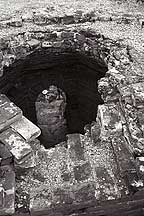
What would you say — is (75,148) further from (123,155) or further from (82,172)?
(123,155)

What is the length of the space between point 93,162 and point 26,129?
2.68 feet

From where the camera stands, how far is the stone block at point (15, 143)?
120 inches

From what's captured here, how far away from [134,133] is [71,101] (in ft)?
9.35

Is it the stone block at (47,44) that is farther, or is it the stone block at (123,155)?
the stone block at (47,44)

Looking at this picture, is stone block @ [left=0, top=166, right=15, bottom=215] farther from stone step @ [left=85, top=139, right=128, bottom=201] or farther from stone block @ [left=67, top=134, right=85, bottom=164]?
stone step @ [left=85, top=139, right=128, bottom=201]

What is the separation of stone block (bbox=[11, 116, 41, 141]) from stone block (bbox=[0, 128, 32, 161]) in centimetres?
4

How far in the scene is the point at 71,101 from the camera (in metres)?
5.84

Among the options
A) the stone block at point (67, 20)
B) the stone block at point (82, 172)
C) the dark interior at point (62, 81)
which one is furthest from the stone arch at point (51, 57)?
the stone block at point (82, 172)

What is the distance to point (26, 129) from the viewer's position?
3316 millimetres

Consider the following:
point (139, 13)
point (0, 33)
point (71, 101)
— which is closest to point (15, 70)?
point (0, 33)

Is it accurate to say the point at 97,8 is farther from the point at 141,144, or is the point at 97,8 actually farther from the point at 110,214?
the point at 110,214

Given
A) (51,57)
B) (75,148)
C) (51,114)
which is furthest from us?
(51,57)

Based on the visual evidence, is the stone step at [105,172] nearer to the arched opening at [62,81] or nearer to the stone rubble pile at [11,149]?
the stone rubble pile at [11,149]

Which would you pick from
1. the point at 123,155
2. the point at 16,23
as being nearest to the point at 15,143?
the point at 123,155
